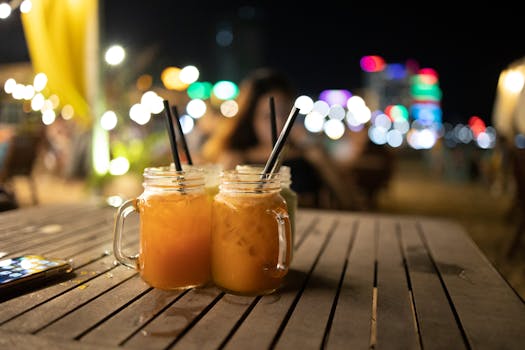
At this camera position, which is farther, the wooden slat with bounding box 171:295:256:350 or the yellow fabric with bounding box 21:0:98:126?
the yellow fabric with bounding box 21:0:98:126

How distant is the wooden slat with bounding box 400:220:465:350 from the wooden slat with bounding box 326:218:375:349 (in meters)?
0.10

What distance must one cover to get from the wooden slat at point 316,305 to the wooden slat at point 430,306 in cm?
18

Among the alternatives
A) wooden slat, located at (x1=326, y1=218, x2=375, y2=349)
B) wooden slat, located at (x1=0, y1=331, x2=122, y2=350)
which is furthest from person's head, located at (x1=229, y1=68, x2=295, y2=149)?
wooden slat, located at (x1=0, y1=331, x2=122, y2=350)

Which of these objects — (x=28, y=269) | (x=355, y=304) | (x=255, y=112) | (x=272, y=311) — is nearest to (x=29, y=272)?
(x=28, y=269)

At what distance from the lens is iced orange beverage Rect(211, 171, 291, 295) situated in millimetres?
889

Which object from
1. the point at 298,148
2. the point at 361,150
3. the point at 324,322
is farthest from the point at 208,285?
the point at 361,150

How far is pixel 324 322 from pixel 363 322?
0.25 ft

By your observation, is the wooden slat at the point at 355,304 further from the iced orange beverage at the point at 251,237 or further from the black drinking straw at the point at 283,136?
the black drinking straw at the point at 283,136

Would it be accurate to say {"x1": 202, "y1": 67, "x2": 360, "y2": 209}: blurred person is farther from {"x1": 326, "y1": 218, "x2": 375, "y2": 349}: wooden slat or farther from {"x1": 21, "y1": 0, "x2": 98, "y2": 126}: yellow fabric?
{"x1": 326, "y1": 218, "x2": 375, "y2": 349}: wooden slat

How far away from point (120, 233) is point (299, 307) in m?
0.42

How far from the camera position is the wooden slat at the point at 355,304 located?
72cm

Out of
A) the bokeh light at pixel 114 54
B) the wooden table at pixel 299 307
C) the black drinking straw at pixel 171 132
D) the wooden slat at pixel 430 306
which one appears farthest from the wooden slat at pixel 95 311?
the bokeh light at pixel 114 54

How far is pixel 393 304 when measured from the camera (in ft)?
2.95

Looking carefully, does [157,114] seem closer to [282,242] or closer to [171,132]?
[171,132]
